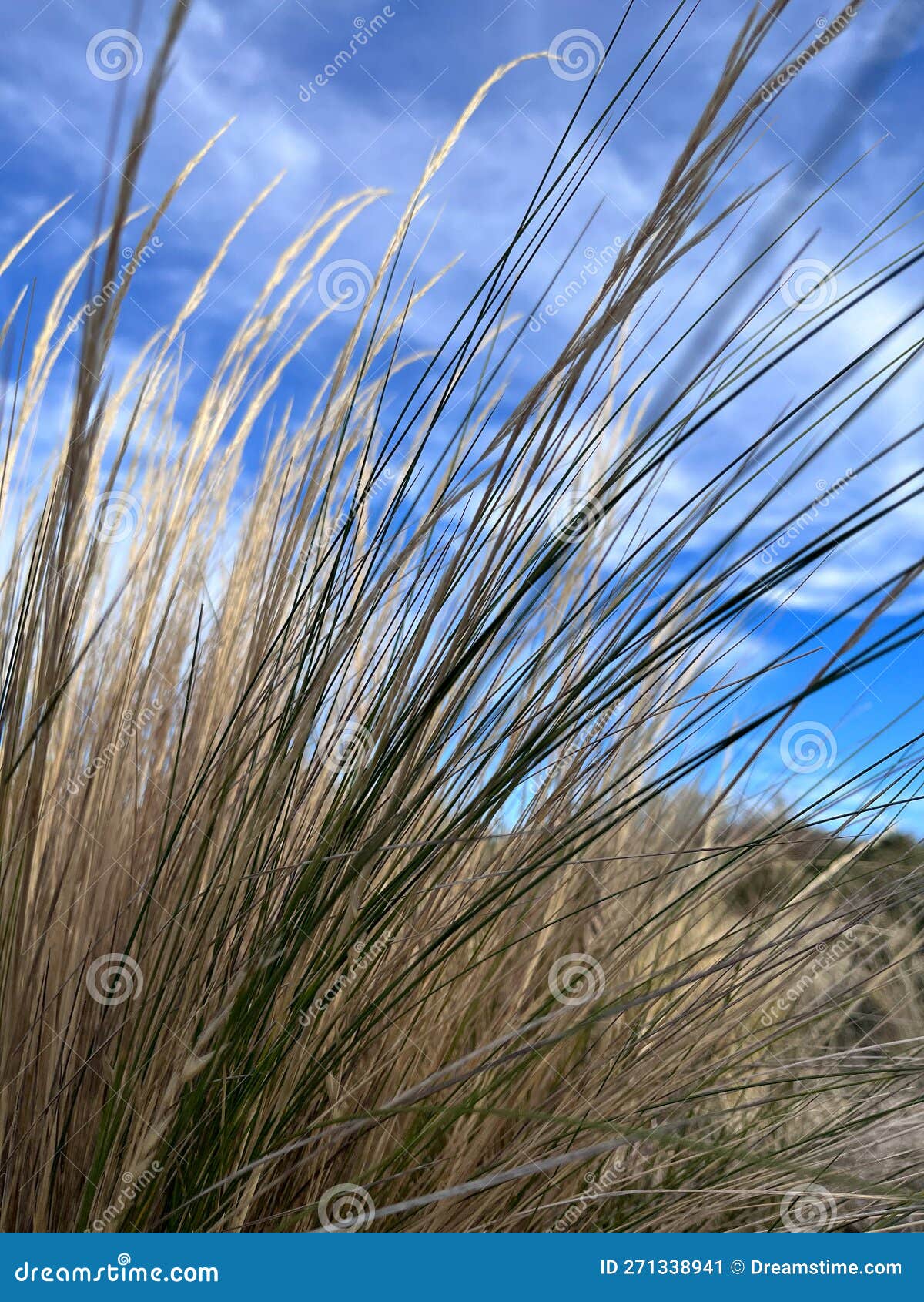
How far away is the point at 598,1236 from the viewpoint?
92 cm

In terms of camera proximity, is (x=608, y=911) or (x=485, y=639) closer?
(x=485, y=639)

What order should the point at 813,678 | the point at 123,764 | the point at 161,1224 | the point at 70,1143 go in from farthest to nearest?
the point at 123,764 < the point at 70,1143 < the point at 161,1224 < the point at 813,678

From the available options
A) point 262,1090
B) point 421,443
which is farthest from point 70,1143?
point 421,443

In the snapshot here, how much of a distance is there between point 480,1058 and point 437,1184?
0.46ft

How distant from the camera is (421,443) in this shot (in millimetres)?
915

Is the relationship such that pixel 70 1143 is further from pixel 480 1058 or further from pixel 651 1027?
pixel 651 1027

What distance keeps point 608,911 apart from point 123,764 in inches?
29.3

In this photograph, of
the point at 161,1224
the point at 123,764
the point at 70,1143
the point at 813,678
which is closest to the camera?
the point at 813,678

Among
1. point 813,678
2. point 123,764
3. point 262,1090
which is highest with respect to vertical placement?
point 123,764

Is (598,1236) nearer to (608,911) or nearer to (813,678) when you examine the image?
(608,911)

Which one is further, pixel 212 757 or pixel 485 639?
pixel 212 757

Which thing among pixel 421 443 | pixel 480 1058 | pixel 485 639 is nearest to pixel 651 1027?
pixel 480 1058

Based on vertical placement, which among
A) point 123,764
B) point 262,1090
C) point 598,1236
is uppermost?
point 123,764

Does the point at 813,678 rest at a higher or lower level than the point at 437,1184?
higher
